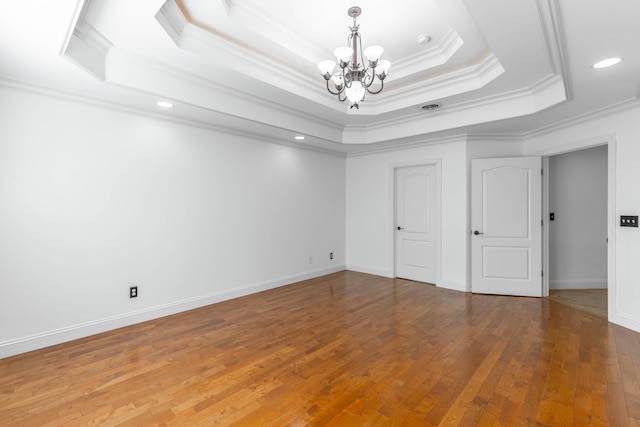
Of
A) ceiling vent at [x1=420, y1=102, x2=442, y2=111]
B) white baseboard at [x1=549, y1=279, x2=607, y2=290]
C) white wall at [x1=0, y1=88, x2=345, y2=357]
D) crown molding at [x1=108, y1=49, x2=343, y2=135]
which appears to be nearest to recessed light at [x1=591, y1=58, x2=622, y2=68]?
ceiling vent at [x1=420, y1=102, x2=442, y2=111]

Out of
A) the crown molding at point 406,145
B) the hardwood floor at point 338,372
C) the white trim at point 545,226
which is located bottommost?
the hardwood floor at point 338,372

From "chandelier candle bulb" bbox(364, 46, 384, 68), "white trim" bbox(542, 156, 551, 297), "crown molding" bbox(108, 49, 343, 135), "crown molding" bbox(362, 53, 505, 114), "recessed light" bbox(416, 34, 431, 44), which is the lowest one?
"white trim" bbox(542, 156, 551, 297)

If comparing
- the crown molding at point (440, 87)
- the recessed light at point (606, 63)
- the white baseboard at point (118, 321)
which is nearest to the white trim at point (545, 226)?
the crown molding at point (440, 87)

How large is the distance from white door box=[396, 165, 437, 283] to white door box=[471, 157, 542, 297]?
723mm

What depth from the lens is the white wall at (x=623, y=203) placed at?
11.1 ft

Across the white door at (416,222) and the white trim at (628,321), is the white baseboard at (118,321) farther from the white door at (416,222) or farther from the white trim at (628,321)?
the white trim at (628,321)

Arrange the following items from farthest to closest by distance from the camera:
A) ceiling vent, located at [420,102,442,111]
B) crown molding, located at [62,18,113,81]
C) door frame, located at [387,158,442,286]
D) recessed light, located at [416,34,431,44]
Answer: door frame, located at [387,158,442,286], ceiling vent, located at [420,102,442,111], recessed light, located at [416,34,431,44], crown molding, located at [62,18,113,81]

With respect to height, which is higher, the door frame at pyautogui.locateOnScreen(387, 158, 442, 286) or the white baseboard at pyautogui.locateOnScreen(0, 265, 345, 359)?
the door frame at pyautogui.locateOnScreen(387, 158, 442, 286)

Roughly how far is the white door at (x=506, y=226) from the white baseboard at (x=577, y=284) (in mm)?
777

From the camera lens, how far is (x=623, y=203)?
3518mm

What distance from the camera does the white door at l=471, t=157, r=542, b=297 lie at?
452 centimetres

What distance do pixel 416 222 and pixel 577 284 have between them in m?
2.72

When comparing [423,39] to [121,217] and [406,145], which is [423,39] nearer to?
[406,145]

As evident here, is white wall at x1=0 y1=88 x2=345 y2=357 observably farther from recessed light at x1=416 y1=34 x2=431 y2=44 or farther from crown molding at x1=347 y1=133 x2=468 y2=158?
recessed light at x1=416 y1=34 x2=431 y2=44
